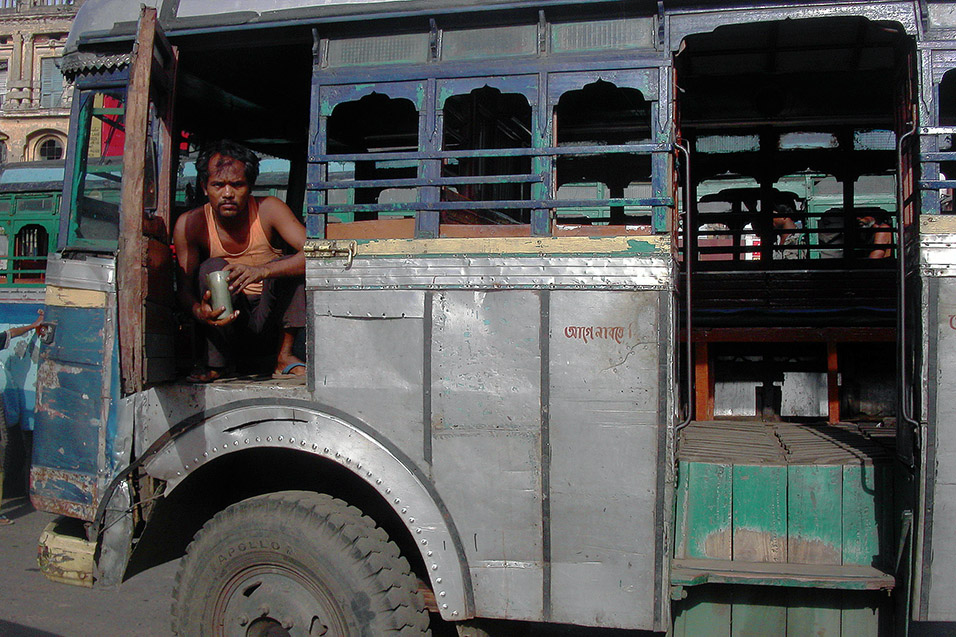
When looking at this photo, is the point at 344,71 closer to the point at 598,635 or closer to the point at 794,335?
the point at 794,335

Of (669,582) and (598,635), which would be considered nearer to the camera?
(669,582)

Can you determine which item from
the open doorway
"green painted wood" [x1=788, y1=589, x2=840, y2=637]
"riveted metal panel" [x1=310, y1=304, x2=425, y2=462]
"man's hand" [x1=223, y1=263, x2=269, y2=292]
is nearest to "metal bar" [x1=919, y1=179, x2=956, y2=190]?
the open doorway

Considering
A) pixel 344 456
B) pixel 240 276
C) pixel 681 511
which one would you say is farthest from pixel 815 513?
pixel 240 276

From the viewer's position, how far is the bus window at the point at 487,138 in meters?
4.57

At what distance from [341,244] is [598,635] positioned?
3.05m

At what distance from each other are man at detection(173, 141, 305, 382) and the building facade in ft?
100

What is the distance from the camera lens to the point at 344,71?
325 cm

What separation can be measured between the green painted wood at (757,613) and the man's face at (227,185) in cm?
292

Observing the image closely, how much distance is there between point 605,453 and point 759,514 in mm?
764

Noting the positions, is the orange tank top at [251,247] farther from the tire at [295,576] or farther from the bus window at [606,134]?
the bus window at [606,134]

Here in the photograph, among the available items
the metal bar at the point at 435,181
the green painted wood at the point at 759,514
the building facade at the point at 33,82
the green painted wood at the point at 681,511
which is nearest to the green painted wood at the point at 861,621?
the green painted wood at the point at 759,514

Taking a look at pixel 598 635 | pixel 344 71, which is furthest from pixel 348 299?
pixel 598 635

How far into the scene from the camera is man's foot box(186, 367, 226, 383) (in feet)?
11.4

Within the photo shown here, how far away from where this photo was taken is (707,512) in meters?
3.15
